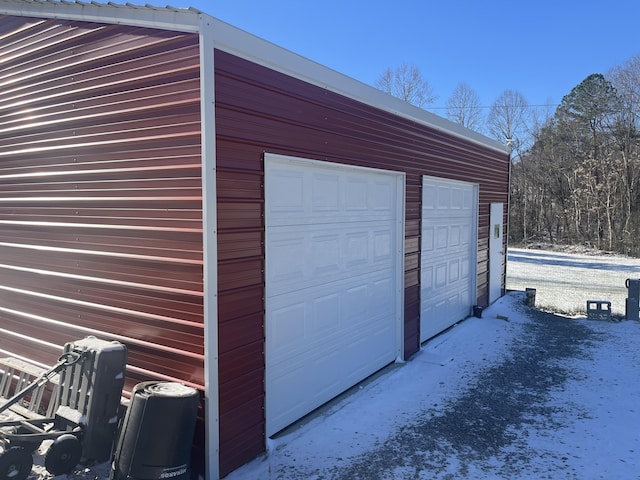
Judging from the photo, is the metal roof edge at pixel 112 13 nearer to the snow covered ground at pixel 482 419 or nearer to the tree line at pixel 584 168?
the snow covered ground at pixel 482 419

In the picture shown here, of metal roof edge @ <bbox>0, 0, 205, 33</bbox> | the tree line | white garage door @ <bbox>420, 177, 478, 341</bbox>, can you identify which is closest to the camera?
metal roof edge @ <bbox>0, 0, 205, 33</bbox>

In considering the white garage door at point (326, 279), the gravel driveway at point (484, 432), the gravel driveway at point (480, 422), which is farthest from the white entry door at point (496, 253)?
the white garage door at point (326, 279)

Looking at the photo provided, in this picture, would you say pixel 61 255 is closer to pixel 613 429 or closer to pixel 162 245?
pixel 162 245

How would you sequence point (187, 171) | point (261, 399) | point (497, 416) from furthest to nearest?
1. point (497, 416)
2. point (261, 399)
3. point (187, 171)

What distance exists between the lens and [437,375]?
5.58 metres

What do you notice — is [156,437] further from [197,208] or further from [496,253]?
[496,253]

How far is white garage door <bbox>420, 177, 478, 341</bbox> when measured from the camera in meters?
6.76

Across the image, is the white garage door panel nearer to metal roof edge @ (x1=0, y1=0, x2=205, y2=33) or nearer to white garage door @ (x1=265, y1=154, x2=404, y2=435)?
white garage door @ (x1=265, y1=154, x2=404, y2=435)

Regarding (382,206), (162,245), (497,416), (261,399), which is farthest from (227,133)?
(497,416)

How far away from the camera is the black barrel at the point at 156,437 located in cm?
290

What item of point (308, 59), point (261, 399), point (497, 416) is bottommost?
point (497, 416)

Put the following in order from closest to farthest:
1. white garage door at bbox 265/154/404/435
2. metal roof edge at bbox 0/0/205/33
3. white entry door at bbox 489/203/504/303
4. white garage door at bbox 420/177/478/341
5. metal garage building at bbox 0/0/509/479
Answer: metal roof edge at bbox 0/0/205/33, metal garage building at bbox 0/0/509/479, white garage door at bbox 265/154/404/435, white garage door at bbox 420/177/478/341, white entry door at bbox 489/203/504/303

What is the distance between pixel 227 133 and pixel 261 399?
2013mm

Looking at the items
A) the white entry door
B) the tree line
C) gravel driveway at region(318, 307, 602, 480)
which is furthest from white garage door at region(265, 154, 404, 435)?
the tree line
